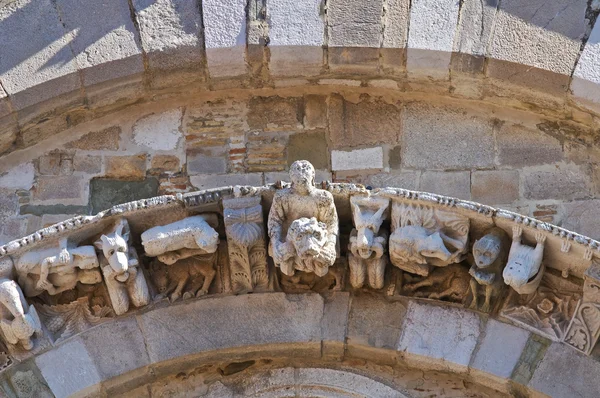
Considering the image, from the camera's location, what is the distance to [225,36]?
7.12m

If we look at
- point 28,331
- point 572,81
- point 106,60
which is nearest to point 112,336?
point 28,331

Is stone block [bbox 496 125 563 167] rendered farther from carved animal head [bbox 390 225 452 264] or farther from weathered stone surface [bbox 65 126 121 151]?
weathered stone surface [bbox 65 126 121 151]

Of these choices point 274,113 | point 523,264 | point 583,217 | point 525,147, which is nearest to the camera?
point 523,264

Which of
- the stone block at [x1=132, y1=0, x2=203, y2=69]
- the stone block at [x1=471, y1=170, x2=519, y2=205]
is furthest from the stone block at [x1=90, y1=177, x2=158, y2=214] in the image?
the stone block at [x1=471, y1=170, x2=519, y2=205]

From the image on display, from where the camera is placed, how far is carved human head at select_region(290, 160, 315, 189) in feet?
20.9

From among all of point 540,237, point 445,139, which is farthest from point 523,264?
point 445,139

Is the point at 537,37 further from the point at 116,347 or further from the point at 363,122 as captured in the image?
the point at 116,347

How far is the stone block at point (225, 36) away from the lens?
710cm

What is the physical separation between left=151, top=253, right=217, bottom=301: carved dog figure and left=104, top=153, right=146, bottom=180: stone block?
0.57m

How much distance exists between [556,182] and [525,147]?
0.86 feet

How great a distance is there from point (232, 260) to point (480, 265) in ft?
4.07

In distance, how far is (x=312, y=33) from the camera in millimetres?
7070

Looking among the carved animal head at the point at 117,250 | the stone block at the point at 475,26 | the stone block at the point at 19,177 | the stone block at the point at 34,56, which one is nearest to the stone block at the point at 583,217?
the stone block at the point at 475,26

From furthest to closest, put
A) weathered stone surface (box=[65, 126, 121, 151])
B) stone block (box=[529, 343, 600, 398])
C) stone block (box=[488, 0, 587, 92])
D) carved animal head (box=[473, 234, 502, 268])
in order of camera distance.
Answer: weathered stone surface (box=[65, 126, 121, 151]) → stone block (box=[488, 0, 587, 92]) → carved animal head (box=[473, 234, 502, 268]) → stone block (box=[529, 343, 600, 398])
